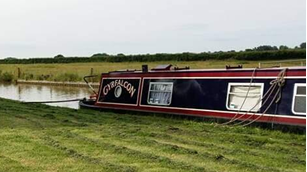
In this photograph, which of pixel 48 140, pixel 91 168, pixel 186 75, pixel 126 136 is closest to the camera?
pixel 91 168

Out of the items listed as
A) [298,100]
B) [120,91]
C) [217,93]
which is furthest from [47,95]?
[298,100]

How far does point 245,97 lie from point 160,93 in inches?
90.2

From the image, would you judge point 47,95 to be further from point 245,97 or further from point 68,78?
point 245,97

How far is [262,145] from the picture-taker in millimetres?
5824

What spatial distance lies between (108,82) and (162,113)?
219 cm

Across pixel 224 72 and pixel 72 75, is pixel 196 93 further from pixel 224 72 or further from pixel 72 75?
pixel 72 75

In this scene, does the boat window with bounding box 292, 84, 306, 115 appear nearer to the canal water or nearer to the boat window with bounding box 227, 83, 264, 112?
the boat window with bounding box 227, 83, 264, 112

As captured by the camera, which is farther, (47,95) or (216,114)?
(47,95)

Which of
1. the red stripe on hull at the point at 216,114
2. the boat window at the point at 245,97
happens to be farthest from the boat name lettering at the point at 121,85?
the boat window at the point at 245,97

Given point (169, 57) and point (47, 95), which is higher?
point (169, 57)

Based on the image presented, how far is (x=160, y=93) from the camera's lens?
9797mm

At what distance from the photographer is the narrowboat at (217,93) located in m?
7.40

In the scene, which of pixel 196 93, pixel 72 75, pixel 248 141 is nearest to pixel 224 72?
pixel 196 93

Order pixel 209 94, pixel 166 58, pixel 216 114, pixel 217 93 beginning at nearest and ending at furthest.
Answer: pixel 216 114 → pixel 217 93 → pixel 209 94 → pixel 166 58
